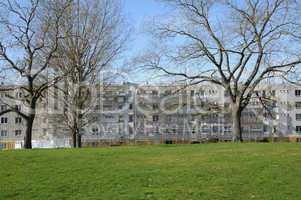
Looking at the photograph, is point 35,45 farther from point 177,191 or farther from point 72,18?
point 177,191

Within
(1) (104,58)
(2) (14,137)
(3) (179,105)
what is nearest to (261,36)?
(3) (179,105)

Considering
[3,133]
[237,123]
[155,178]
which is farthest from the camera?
[3,133]

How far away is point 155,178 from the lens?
467 inches

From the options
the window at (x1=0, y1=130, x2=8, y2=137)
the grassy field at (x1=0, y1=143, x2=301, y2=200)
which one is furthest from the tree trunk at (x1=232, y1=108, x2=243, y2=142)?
the window at (x1=0, y1=130, x2=8, y2=137)

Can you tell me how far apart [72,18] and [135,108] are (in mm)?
55471

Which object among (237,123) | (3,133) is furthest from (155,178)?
(3,133)

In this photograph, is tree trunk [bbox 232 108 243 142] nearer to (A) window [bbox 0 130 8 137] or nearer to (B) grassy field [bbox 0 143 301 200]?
(B) grassy field [bbox 0 143 301 200]

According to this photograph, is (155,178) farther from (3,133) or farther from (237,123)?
(3,133)

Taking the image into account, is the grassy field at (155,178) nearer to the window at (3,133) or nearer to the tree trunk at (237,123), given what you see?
the tree trunk at (237,123)

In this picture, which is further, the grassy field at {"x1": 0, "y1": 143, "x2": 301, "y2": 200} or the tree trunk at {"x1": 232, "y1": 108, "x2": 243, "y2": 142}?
the tree trunk at {"x1": 232, "y1": 108, "x2": 243, "y2": 142}

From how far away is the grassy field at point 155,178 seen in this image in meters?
10.2

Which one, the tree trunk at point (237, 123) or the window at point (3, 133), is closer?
the tree trunk at point (237, 123)

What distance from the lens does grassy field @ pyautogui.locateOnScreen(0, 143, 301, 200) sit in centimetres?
1021

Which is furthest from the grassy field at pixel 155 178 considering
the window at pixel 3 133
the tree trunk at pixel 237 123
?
the window at pixel 3 133
